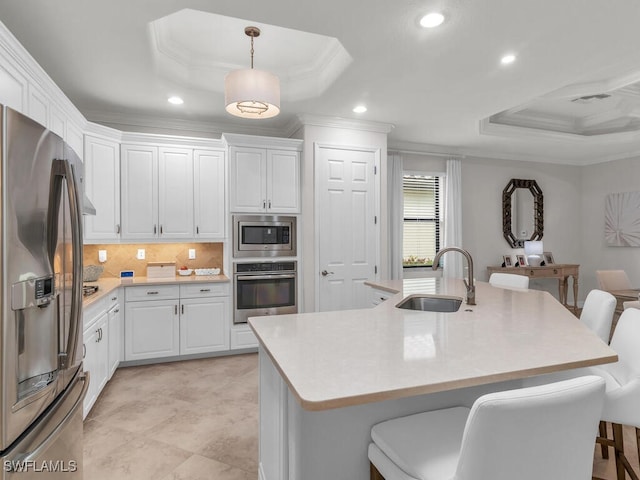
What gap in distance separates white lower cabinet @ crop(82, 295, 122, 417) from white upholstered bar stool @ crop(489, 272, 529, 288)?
3.30 metres

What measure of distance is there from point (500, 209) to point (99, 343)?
594 centimetres

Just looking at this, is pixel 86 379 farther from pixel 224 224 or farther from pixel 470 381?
pixel 224 224

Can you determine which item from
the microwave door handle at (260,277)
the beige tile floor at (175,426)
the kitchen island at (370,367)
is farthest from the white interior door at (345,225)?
the kitchen island at (370,367)

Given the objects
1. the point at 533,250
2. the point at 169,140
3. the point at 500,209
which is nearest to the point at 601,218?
the point at 533,250

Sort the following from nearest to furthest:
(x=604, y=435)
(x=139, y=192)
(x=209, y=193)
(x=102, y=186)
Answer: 1. (x=604, y=435)
2. (x=102, y=186)
3. (x=139, y=192)
4. (x=209, y=193)

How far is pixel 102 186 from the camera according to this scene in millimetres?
3756

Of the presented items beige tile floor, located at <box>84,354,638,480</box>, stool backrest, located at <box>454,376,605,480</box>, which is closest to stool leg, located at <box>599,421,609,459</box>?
beige tile floor, located at <box>84,354,638,480</box>

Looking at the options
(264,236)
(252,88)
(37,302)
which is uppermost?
(252,88)

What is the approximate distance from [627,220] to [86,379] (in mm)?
7602

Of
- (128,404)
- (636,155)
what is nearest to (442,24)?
(128,404)

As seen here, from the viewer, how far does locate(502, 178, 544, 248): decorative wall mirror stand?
20.5ft

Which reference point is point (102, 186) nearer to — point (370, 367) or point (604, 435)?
point (370, 367)

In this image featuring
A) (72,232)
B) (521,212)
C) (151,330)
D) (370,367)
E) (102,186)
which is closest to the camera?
(370,367)

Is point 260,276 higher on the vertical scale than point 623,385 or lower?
higher
